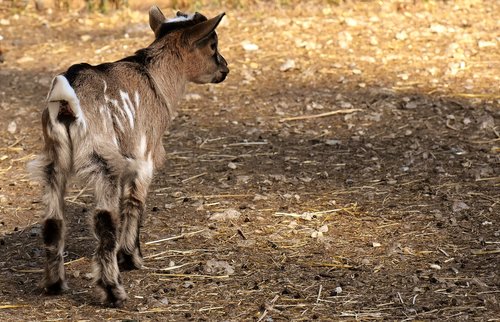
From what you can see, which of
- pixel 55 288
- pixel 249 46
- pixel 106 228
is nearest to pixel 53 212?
Result: pixel 106 228

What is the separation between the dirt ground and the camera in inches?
209

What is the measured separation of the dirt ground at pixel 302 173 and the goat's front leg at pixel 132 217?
4.0 inches

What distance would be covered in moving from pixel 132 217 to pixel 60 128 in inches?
32.9

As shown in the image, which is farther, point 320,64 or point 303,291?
point 320,64

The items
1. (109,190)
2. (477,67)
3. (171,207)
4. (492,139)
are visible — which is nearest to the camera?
(109,190)

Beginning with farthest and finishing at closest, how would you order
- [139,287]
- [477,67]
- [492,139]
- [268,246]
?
[477,67] → [492,139] → [268,246] → [139,287]

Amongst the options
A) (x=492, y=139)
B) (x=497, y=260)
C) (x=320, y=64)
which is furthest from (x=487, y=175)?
(x=320, y=64)

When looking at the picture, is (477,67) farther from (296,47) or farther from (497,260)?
(497,260)

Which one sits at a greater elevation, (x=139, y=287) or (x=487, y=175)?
(x=139, y=287)

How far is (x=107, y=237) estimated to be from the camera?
5.07m

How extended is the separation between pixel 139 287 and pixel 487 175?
284 centimetres

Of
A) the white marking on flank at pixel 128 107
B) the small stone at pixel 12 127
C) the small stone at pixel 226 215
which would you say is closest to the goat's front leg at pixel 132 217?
the white marking on flank at pixel 128 107

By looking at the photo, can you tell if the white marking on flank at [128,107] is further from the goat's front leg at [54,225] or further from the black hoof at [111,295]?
the black hoof at [111,295]

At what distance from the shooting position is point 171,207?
670cm
